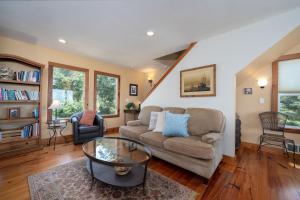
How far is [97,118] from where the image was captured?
3.71 meters

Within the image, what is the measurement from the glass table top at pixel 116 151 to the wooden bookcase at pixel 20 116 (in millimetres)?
1691

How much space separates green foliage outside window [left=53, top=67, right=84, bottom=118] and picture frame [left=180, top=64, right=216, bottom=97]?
2.98 metres

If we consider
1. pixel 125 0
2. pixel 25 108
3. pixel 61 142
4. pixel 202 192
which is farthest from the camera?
pixel 61 142

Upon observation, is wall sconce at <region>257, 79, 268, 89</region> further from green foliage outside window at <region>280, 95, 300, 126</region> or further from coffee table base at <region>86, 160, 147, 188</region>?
coffee table base at <region>86, 160, 147, 188</region>

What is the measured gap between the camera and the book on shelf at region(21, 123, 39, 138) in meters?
2.78

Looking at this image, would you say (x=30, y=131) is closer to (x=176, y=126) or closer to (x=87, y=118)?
(x=87, y=118)

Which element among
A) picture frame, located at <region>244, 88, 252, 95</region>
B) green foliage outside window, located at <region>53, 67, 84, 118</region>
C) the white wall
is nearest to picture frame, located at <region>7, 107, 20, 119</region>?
green foliage outside window, located at <region>53, 67, 84, 118</region>

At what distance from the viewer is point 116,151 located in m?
1.97

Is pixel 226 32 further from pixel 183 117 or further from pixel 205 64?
pixel 183 117

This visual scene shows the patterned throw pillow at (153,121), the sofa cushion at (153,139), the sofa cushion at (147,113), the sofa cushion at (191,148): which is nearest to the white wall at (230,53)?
the sofa cushion at (147,113)

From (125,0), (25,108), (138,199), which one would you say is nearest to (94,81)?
(25,108)

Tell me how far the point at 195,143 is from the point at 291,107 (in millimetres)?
2496

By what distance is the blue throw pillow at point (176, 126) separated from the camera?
2.34 metres

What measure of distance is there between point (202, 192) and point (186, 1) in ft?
8.18
